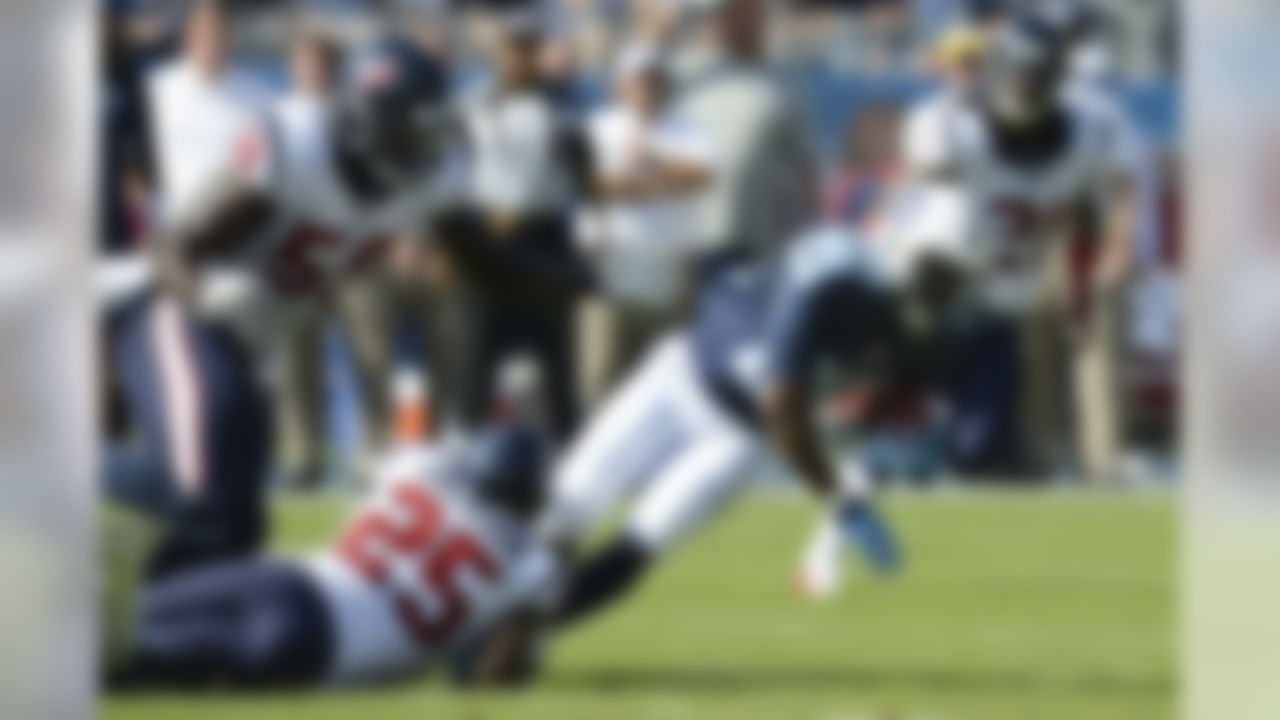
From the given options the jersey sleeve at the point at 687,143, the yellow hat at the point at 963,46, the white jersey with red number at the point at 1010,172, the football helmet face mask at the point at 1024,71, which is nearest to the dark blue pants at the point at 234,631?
the jersey sleeve at the point at 687,143

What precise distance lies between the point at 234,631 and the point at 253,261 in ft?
4.56

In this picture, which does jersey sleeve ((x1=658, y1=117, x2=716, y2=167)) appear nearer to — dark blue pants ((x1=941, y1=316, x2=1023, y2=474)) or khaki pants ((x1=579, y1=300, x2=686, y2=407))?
khaki pants ((x1=579, y1=300, x2=686, y2=407))

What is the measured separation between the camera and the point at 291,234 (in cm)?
577

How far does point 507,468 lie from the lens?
15.6 feet

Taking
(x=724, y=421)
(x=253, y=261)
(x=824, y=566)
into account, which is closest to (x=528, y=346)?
(x=824, y=566)

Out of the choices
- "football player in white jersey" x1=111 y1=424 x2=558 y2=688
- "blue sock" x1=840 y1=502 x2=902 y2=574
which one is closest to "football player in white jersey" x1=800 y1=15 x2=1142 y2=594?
"blue sock" x1=840 y1=502 x2=902 y2=574

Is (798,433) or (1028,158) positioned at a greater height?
(1028,158)

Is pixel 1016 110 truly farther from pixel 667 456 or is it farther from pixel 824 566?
pixel 667 456

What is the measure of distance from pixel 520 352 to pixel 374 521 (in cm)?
336

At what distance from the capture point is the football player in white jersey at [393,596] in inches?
177

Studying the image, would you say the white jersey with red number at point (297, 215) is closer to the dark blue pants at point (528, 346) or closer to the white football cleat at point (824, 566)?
the white football cleat at point (824, 566)

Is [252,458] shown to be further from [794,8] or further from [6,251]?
[794,8]

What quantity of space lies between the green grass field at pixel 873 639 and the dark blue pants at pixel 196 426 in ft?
1.25

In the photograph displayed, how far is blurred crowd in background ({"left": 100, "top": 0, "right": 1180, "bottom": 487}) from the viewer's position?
6.72 meters
